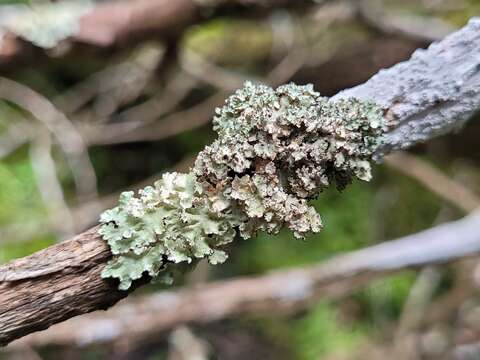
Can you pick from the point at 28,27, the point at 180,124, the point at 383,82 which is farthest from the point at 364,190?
the point at 383,82

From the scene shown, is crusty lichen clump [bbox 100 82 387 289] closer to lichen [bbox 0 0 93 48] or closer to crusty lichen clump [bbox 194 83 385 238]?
crusty lichen clump [bbox 194 83 385 238]

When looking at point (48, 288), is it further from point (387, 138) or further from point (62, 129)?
point (62, 129)

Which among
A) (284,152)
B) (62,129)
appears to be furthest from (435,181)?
(284,152)

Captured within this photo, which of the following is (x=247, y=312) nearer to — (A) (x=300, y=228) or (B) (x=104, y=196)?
(B) (x=104, y=196)

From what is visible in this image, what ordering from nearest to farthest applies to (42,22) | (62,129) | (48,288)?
(48,288) → (42,22) → (62,129)

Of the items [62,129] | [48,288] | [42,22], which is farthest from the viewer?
[62,129]

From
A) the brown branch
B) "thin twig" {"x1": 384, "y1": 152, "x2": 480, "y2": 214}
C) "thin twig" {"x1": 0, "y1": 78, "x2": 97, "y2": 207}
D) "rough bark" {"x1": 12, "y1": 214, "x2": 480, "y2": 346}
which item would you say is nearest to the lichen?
the brown branch

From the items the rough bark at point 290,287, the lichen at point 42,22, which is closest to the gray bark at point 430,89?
the rough bark at point 290,287

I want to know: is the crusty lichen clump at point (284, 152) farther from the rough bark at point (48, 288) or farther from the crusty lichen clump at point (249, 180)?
the rough bark at point (48, 288)
